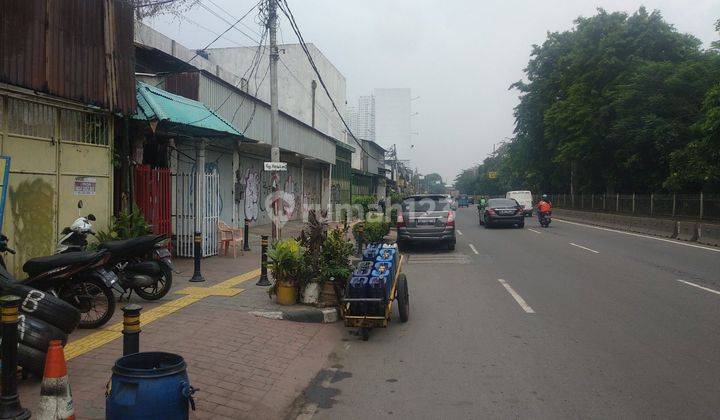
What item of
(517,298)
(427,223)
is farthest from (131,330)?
(427,223)

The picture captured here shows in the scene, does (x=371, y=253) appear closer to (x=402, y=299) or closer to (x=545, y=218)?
(x=402, y=299)

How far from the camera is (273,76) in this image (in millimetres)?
14766

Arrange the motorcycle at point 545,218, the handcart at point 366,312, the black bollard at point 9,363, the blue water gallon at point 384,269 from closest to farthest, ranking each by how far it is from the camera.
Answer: the black bollard at point 9,363
the handcart at point 366,312
the blue water gallon at point 384,269
the motorcycle at point 545,218

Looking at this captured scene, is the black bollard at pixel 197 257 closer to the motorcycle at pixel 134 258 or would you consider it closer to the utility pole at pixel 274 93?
the motorcycle at pixel 134 258

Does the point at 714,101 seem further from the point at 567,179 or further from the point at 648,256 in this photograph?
the point at 567,179

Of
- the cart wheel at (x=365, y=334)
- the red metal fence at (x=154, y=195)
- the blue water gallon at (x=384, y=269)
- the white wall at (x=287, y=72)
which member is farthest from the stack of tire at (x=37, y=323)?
the white wall at (x=287, y=72)

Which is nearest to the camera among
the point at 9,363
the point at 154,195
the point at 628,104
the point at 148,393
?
the point at 148,393

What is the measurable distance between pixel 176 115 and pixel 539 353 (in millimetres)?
8415

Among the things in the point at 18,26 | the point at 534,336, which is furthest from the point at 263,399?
the point at 18,26

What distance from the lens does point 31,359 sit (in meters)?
4.73

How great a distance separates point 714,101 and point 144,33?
22491 mm

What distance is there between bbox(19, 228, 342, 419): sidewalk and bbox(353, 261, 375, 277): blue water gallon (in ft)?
2.83

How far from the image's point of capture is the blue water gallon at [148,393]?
346cm

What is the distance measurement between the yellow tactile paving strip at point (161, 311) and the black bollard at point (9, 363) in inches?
68.8
